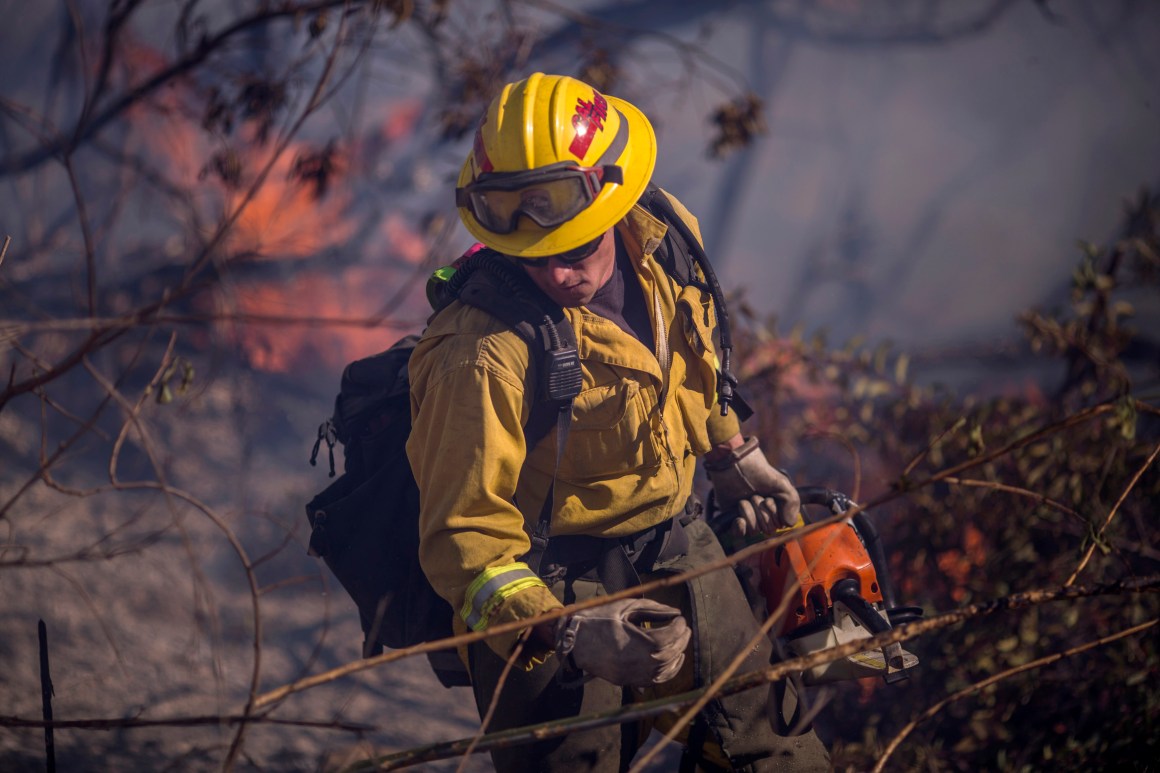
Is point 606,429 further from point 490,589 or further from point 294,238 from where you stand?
point 294,238

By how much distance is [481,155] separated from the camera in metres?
2.25

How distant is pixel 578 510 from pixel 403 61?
5628 mm

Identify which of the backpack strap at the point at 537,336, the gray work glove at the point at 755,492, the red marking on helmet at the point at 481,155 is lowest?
the gray work glove at the point at 755,492

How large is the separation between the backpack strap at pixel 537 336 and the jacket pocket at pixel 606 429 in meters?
0.05

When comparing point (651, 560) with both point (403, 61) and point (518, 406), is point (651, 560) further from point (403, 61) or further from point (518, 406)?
point (403, 61)

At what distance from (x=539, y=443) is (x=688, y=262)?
734 mm

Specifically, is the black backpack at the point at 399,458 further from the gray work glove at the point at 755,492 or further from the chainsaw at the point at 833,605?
the chainsaw at the point at 833,605

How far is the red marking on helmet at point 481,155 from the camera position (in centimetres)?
223

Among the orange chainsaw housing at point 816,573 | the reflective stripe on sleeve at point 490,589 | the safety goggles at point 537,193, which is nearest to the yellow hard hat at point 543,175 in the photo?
the safety goggles at point 537,193

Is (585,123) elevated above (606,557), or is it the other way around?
(585,123)

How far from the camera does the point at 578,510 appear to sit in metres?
2.25

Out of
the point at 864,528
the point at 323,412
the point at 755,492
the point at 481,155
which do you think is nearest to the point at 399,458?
the point at 481,155

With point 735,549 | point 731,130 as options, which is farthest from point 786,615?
point 731,130

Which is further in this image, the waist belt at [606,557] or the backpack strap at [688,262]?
the backpack strap at [688,262]
